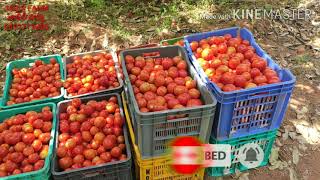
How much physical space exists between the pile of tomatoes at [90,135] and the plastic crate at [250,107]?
913mm

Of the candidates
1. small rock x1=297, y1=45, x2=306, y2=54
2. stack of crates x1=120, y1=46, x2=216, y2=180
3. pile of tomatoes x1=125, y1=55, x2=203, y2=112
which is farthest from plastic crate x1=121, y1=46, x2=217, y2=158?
small rock x1=297, y1=45, x2=306, y2=54

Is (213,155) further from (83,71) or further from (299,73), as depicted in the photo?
(299,73)

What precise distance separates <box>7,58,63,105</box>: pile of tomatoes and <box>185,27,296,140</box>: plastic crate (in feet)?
5.56

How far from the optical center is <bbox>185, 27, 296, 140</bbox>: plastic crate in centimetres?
261

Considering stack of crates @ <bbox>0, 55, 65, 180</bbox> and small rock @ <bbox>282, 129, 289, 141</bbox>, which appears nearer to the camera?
stack of crates @ <bbox>0, 55, 65, 180</bbox>

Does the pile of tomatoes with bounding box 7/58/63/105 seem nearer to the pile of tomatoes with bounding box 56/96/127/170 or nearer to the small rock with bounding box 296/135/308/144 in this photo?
the pile of tomatoes with bounding box 56/96/127/170

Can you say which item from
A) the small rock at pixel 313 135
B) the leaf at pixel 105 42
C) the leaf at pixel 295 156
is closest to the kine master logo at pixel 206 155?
the leaf at pixel 295 156

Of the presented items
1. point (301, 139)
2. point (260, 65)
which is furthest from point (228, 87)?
point (301, 139)

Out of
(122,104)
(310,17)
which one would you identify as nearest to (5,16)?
(122,104)

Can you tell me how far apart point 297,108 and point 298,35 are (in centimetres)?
180

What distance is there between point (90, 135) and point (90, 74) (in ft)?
3.14

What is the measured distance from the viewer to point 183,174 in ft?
9.41

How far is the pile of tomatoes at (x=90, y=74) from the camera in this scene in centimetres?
347

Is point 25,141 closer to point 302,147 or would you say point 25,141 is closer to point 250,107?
point 250,107
